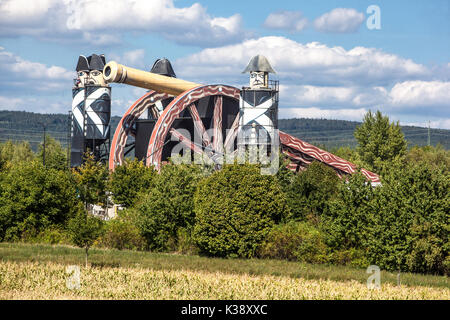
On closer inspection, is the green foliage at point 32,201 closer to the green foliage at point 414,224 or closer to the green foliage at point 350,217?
the green foliage at point 350,217

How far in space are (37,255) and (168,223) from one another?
311 inches

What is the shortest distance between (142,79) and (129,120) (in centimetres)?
755

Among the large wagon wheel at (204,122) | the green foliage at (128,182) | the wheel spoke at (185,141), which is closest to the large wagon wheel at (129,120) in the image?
the large wagon wheel at (204,122)

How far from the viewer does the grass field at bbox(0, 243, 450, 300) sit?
783 inches

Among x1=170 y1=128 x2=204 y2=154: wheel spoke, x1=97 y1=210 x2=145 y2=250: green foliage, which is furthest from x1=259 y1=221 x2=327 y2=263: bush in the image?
x1=170 y1=128 x2=204 y2=154: wheel spoke

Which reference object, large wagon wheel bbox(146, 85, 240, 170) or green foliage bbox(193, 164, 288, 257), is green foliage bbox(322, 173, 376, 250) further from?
large wagon wheel bbox(146, 85, 240, 170)

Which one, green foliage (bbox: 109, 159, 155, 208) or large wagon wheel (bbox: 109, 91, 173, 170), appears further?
A: large wagon wheel (bbox: 109, 91, 173, 170)

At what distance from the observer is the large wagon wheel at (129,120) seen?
5680 centimetres

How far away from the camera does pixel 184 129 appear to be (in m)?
56.4

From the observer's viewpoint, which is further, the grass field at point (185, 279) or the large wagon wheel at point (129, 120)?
the large wagon wheel at point (129, 120)

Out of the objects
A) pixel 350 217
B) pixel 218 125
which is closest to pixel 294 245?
pixel 350 217

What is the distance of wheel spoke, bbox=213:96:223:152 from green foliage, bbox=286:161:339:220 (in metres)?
18.8

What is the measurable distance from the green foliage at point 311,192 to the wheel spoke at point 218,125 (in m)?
18.8
